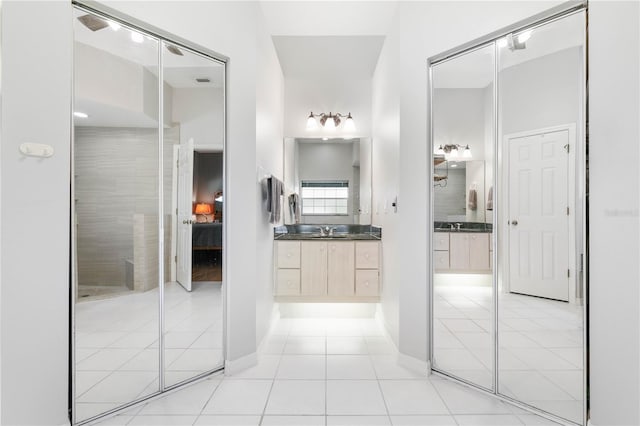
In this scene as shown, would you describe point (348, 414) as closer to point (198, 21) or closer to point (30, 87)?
point (30, 87)

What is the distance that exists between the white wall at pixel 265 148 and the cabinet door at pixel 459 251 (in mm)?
1450

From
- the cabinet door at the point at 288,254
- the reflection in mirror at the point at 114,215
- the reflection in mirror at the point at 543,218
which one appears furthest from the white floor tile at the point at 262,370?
the reflection in mirror at the point at 543,218

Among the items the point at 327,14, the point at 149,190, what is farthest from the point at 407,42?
the point at 149,190

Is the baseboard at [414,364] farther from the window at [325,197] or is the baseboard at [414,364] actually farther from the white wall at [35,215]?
the white wall at [35,215]

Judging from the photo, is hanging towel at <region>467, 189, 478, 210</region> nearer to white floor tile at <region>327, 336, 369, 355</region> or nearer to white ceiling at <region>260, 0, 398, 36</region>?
white floor tile at <region>327, 336, 369, 355</region>

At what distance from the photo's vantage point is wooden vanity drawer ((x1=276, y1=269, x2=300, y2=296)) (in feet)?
10.5

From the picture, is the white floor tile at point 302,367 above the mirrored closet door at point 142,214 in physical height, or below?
below

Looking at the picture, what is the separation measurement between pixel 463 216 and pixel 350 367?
54.0 inches

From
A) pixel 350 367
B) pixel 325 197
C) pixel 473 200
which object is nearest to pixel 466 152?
pixel 473 200

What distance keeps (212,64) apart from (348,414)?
2413mm

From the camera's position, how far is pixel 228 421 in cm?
171

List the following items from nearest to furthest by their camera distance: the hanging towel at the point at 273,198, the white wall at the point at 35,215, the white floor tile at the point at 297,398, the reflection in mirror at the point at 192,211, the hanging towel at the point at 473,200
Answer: the white wall at the point at 35,215, the white floor tile at the point at 297,398, the reflection in mirror at the point at 192,211, the hanging towel at the point at 473,200, the hanging towel at the point at 273,198

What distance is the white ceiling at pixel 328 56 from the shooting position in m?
3.01

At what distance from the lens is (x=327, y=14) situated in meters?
2.61
